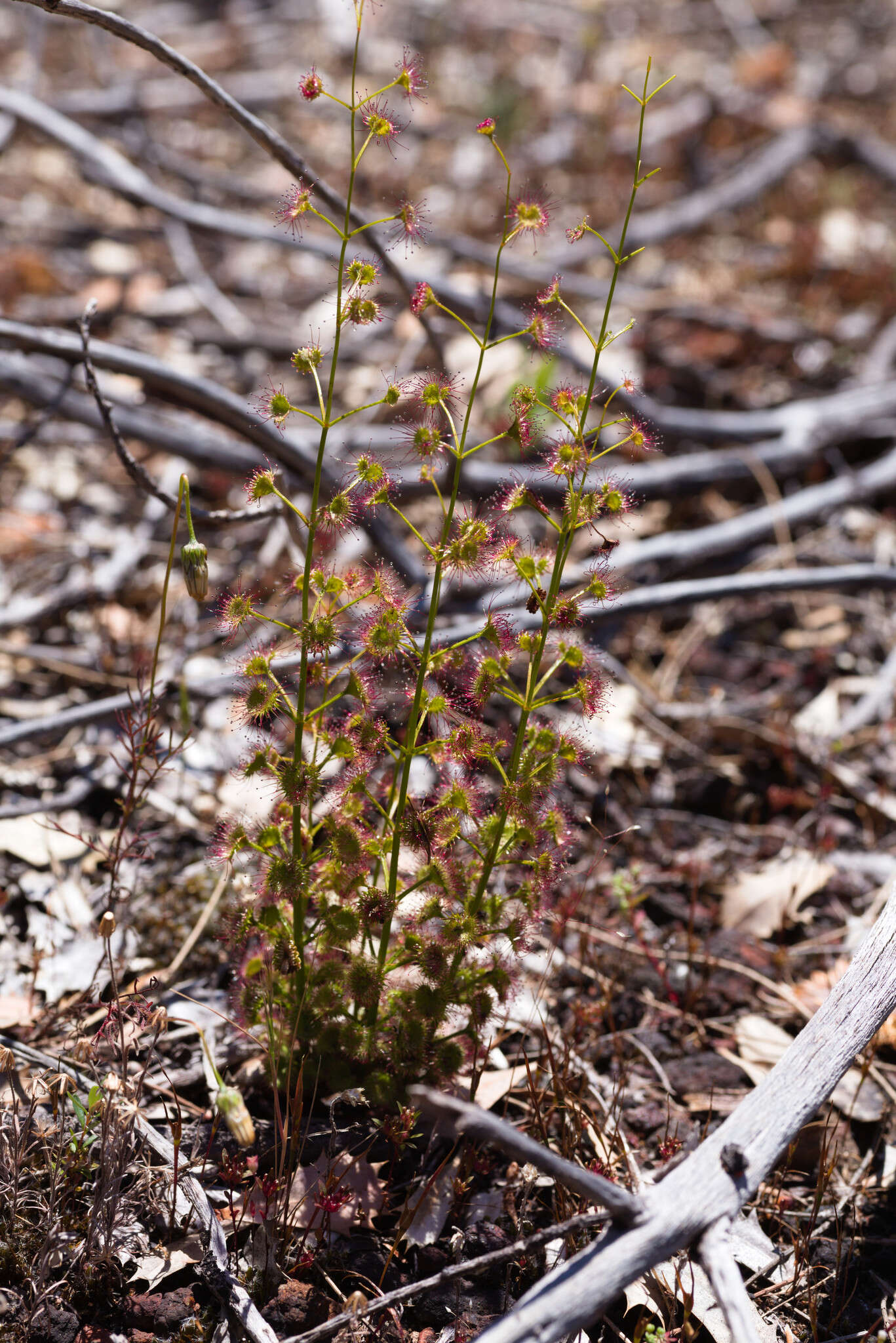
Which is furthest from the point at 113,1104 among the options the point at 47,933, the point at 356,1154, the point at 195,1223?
the point at 47,933

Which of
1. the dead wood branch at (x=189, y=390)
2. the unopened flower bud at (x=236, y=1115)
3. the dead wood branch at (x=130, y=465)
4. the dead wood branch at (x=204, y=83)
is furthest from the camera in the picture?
the dead wood branch at (x=189, y=390)

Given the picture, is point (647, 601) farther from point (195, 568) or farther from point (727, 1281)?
point (727, 1281)

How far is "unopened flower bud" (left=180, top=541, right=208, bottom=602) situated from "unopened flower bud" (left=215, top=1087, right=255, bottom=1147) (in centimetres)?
93

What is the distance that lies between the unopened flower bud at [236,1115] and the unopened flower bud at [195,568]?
3.04 feet

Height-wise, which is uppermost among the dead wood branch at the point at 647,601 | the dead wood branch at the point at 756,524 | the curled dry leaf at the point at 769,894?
the dead wood branch at the point at 756,524

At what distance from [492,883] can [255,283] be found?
418 cm

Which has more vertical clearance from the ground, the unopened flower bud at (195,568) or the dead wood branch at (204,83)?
the dead wood branch at (204,83)

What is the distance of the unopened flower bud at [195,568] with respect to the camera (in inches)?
76.7

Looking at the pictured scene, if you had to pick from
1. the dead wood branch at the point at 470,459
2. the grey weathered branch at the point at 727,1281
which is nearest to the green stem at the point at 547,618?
the grey weathered branch at the point at 727,1281

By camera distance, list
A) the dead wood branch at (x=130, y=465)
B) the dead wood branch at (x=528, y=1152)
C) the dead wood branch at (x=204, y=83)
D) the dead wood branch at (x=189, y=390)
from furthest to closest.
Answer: the dead wood branch at (x=189, y=390)
the dead wood branch at (x=130, y=465)
the dead wood branch at (x=204, y=83)
the dead wood branch at (x=528, y=1152)

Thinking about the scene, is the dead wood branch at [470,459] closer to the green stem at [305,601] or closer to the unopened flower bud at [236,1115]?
the green stem at [305,601]

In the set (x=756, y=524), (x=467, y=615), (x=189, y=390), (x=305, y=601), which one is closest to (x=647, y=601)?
(x=467, y=615)

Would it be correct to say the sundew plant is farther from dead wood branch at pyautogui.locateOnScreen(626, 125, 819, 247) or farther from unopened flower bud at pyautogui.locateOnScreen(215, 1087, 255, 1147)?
dead wood branch at pyautogui.locateOnScreen(626, 125, 819, 247)

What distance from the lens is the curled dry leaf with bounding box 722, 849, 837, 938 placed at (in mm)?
2803
